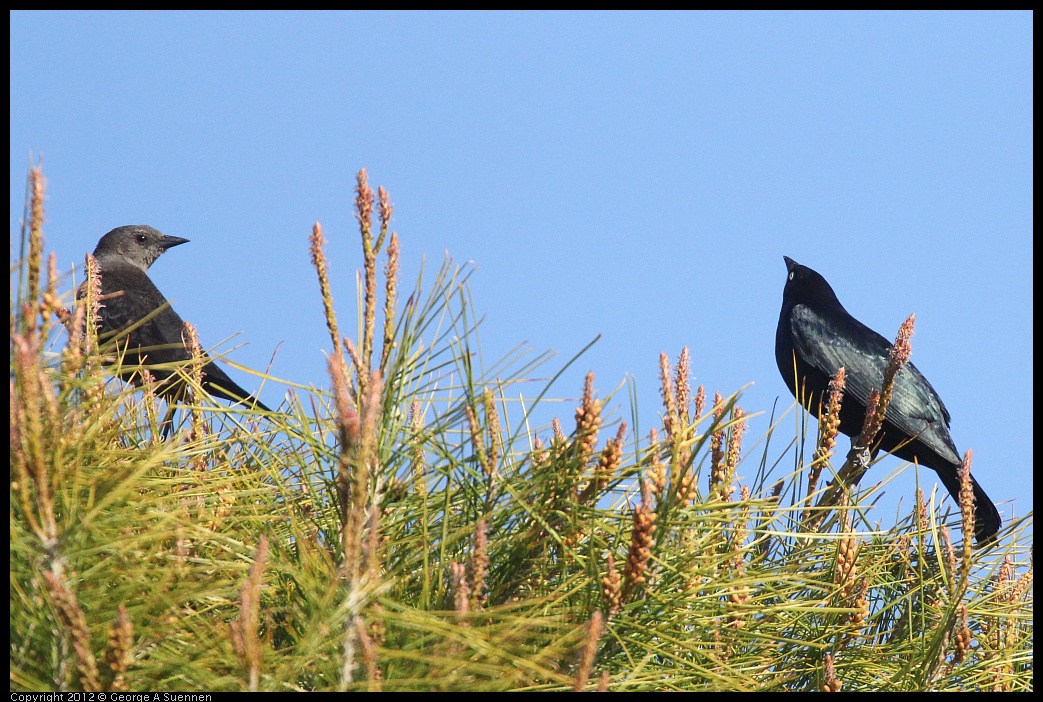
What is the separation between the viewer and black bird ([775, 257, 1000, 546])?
20.0 ft

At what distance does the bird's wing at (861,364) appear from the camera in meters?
6.36

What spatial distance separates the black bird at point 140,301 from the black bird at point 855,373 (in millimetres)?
3546

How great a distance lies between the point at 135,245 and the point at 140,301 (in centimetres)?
147

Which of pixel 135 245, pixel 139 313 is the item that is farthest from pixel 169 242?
pixel 139 313

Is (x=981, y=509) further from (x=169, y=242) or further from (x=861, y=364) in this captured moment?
(x=169, y=242)

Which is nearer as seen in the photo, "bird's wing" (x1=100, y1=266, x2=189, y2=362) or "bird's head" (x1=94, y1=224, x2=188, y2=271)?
"bird's wing" (x1=100, y1=266, x2=189, y2=362)

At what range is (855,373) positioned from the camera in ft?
21.6

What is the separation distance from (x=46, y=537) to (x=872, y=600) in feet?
6.95

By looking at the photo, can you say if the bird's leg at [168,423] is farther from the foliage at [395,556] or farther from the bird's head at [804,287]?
the bird's head at [804,287]

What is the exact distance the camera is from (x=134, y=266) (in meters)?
6.74

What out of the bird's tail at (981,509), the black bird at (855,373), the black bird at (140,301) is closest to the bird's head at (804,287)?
the black bird at (855,373)

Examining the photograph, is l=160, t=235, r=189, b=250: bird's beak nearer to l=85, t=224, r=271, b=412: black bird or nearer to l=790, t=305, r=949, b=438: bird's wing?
l=85, t=224, r=271, b=412: black bird

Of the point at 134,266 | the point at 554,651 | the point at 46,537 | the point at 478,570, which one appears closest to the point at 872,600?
the point at 554,651

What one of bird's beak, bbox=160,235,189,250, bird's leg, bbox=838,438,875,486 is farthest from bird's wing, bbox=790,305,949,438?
bird's beak, bbox=160,235,189,250
